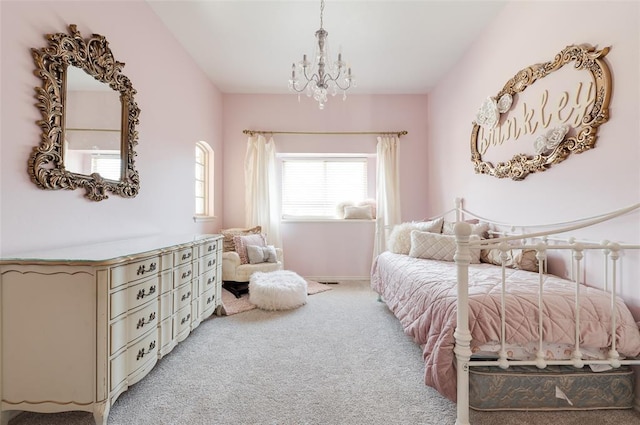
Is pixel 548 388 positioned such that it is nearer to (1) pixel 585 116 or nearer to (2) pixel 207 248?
(1) pixel 585 116

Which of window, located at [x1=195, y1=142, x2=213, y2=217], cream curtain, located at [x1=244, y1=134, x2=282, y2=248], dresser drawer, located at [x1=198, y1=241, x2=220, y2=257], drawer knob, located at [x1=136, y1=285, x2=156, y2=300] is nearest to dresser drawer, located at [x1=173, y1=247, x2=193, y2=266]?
dresser drawer, located at [x1=198, y1=241, x2=220, y2=257]

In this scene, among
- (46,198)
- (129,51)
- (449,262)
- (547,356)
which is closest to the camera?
(547,356)

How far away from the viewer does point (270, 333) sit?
7.58ft

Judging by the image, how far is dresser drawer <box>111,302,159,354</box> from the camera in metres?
1.35

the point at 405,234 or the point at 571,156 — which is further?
the point at 405,234

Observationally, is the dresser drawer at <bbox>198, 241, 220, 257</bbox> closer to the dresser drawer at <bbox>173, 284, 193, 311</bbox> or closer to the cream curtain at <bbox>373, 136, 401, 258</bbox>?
the dresser drawer at <bbox>173, 284, 193, 311</bbox>

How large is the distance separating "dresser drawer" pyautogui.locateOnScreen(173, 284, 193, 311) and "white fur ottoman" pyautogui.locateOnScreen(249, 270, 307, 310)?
839mm

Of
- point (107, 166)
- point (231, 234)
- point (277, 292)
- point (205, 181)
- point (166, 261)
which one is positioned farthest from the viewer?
point (205, 181)

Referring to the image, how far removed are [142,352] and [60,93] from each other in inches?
59.1

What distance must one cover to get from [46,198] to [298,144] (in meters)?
3.01

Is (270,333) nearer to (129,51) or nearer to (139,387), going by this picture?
(139,387)

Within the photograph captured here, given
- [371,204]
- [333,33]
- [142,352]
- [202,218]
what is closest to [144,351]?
[142,352]

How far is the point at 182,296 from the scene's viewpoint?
6.59ft

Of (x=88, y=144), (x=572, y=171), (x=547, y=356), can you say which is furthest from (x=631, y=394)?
(x=88, y=144)
